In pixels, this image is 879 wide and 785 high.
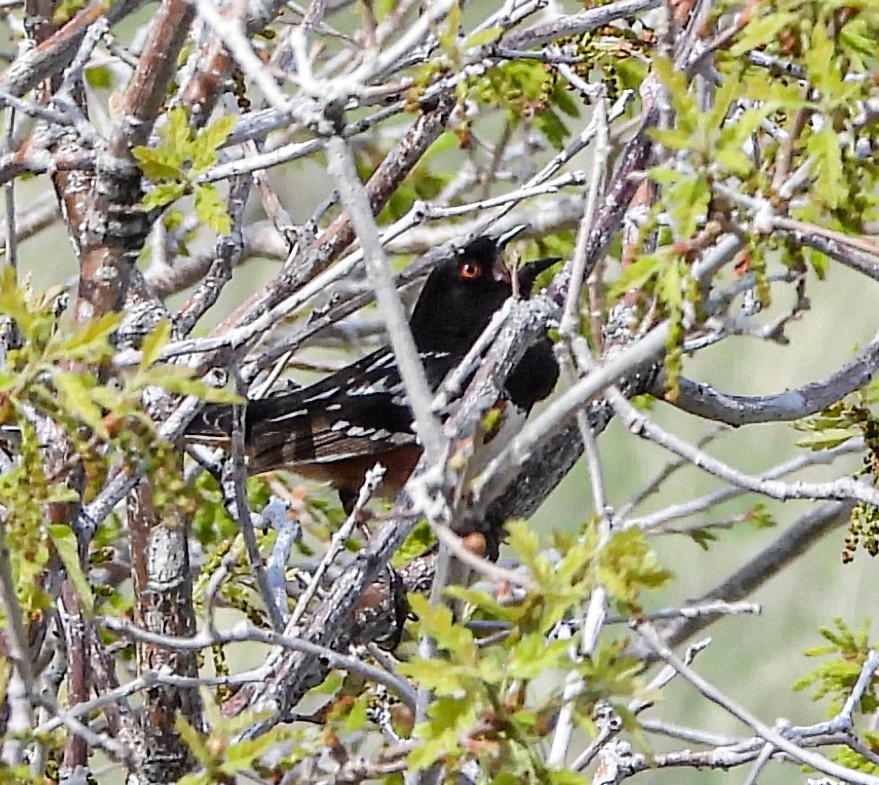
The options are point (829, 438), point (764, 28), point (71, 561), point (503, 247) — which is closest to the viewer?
point (764, 28)

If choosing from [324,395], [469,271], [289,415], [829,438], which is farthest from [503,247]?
[829,438]

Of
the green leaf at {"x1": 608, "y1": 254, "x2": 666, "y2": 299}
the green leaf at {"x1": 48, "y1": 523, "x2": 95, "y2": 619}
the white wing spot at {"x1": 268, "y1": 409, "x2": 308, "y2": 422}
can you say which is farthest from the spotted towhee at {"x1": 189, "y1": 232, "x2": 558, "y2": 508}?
the green leaf at {"x1": 608, "y1": 254, "x2": 666, "y2": 299}

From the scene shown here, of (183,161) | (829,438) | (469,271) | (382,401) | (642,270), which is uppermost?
(183,161)

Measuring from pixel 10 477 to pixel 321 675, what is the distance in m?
0.56

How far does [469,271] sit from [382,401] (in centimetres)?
50

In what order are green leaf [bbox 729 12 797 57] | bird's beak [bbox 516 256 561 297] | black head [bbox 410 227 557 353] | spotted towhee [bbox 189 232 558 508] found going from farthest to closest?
black head [bbox 410 227 557 353] < spotted towhee [bbox 189 232 558 508] < bird's beak [bbox 516 256 561 297] < green leaf [bbox 729 12 797 57]

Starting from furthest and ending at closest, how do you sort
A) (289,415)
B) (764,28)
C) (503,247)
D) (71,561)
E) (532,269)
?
(503,247), (289,415), (532,269), (71,561), (764,28)

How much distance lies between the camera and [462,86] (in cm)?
129

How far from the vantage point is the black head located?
3.43m

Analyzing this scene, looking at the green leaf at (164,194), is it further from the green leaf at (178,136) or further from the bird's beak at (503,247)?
the bird's beak at (503,247)

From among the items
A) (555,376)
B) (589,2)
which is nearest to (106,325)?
(589,2)

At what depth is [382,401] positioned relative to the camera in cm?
317

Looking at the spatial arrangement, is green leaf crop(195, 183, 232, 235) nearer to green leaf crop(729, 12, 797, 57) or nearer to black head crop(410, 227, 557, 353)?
green leaf crop(729, 12, 797, 57)

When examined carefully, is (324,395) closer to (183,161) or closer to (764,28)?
(183,161)
